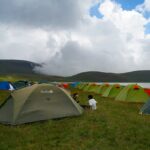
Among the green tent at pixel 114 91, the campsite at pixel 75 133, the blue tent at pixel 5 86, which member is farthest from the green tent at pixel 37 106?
the blue tent at pixel 5 86

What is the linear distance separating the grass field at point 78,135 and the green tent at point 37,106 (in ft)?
1.64

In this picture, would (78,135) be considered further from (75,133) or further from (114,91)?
(114,91)

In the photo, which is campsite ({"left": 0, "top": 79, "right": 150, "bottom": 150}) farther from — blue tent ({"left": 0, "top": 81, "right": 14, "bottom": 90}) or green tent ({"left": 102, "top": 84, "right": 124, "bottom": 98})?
blue tent ({"left": 0, "top": 81, "right": 14, "bottom": 90})

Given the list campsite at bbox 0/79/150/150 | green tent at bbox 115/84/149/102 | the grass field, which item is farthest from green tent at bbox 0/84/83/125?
green tent at bbox 115/84/149/102

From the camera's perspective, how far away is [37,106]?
15375 mm

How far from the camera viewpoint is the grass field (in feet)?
35.2

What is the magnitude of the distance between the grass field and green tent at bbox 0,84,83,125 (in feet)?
1.64

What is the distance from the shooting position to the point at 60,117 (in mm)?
15609

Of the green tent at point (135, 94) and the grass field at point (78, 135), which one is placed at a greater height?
the green tent at point (135, 94)

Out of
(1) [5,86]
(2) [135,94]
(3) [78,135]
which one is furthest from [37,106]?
(1) [5,86]

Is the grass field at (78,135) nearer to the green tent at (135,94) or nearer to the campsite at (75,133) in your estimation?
the campsite at (75,133)

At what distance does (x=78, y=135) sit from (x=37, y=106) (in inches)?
155

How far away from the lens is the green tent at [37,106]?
15.0 m

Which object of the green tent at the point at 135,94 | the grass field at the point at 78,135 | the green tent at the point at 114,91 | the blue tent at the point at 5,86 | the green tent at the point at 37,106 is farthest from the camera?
the blue tent at the point at 5,86
